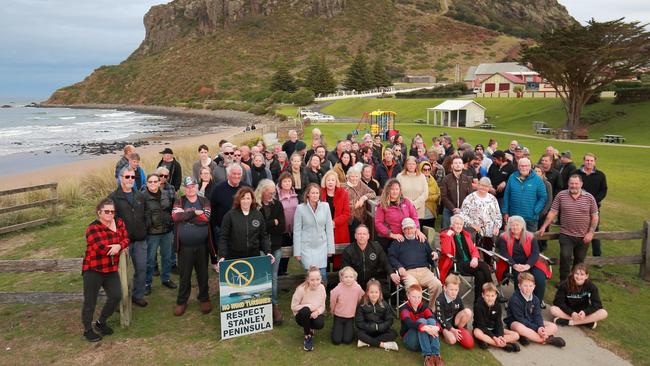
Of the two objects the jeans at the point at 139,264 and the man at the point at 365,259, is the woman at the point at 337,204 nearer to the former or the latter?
the man at the point at 365,259

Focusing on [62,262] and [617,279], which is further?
[617,279]

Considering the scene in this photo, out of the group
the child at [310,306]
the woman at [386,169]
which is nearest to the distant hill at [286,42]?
the woman at [386,169]

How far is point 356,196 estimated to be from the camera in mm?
6965

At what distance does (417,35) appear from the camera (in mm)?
115750

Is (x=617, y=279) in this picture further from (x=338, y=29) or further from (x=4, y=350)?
(x=338, y=29)

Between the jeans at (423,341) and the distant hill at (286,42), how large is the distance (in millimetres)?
79344

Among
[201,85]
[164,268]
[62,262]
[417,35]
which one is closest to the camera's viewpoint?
[62,262]

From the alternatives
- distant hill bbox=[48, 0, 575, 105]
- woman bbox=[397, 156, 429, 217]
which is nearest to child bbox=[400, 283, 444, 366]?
woman bbox=[397, 156, 429, 217]

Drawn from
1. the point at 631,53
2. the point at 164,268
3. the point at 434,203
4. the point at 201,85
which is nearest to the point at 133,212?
the point at 164,268

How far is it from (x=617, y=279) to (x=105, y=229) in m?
7.77

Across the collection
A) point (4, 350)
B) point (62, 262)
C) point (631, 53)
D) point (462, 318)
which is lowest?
point (4, 350)

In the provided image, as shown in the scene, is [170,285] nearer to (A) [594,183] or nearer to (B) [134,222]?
(B) [134,222]

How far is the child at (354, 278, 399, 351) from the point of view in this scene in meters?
5.10

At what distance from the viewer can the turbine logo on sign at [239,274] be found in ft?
17.7
